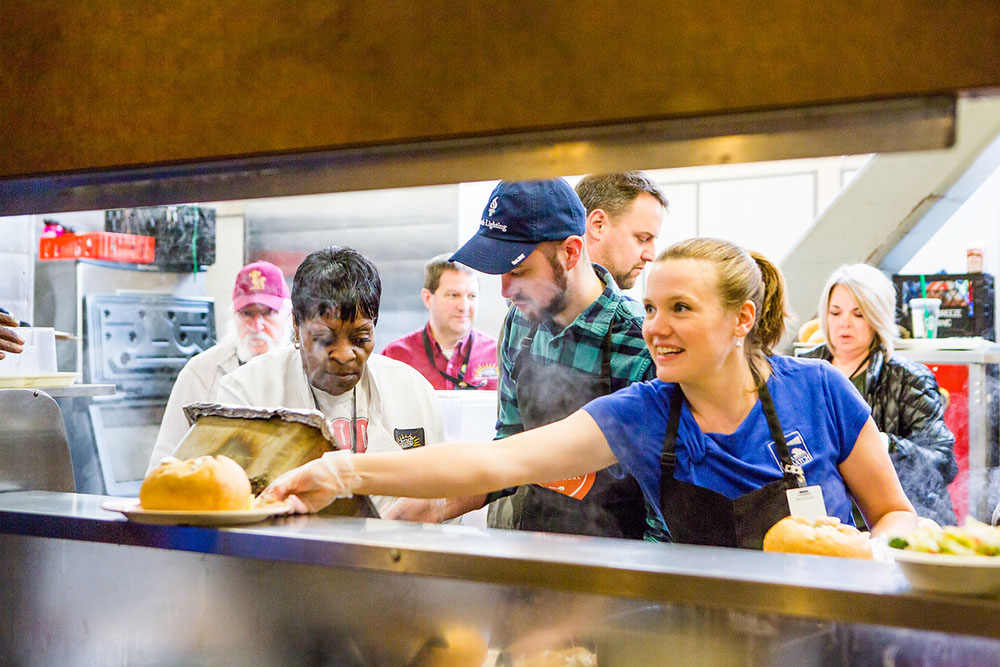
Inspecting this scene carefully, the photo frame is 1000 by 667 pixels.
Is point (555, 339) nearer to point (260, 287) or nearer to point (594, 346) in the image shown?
point (594, 346)

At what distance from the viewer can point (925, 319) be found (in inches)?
90.4

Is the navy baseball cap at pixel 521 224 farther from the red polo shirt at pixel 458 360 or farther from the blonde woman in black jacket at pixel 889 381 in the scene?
the blonde woman in black jacket at pixel 889 381

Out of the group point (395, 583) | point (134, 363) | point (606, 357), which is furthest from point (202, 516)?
point (606, 357)

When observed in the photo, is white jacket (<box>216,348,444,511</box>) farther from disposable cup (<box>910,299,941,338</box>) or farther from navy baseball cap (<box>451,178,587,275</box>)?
disposable cup (<box>910,299,941,338</box>)

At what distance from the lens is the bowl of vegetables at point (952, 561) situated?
841 mm

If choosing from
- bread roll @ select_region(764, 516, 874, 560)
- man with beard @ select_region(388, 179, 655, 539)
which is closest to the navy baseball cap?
man with beard @ select_region(388, 179, 655, 539)

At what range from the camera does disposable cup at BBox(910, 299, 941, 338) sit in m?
2.24

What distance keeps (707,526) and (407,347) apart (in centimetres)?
71

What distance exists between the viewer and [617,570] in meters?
0.97

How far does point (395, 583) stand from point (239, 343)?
2.55ft

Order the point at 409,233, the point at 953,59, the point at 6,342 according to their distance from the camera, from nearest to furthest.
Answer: the point at 953,59 → the point at 409,233 → the point at 6,342

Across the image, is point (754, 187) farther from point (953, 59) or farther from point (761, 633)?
point (761, 633)

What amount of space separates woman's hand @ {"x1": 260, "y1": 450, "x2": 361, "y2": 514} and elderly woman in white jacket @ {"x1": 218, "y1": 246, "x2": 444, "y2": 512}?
0.31m

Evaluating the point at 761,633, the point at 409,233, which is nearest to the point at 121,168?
the point at 409,233
